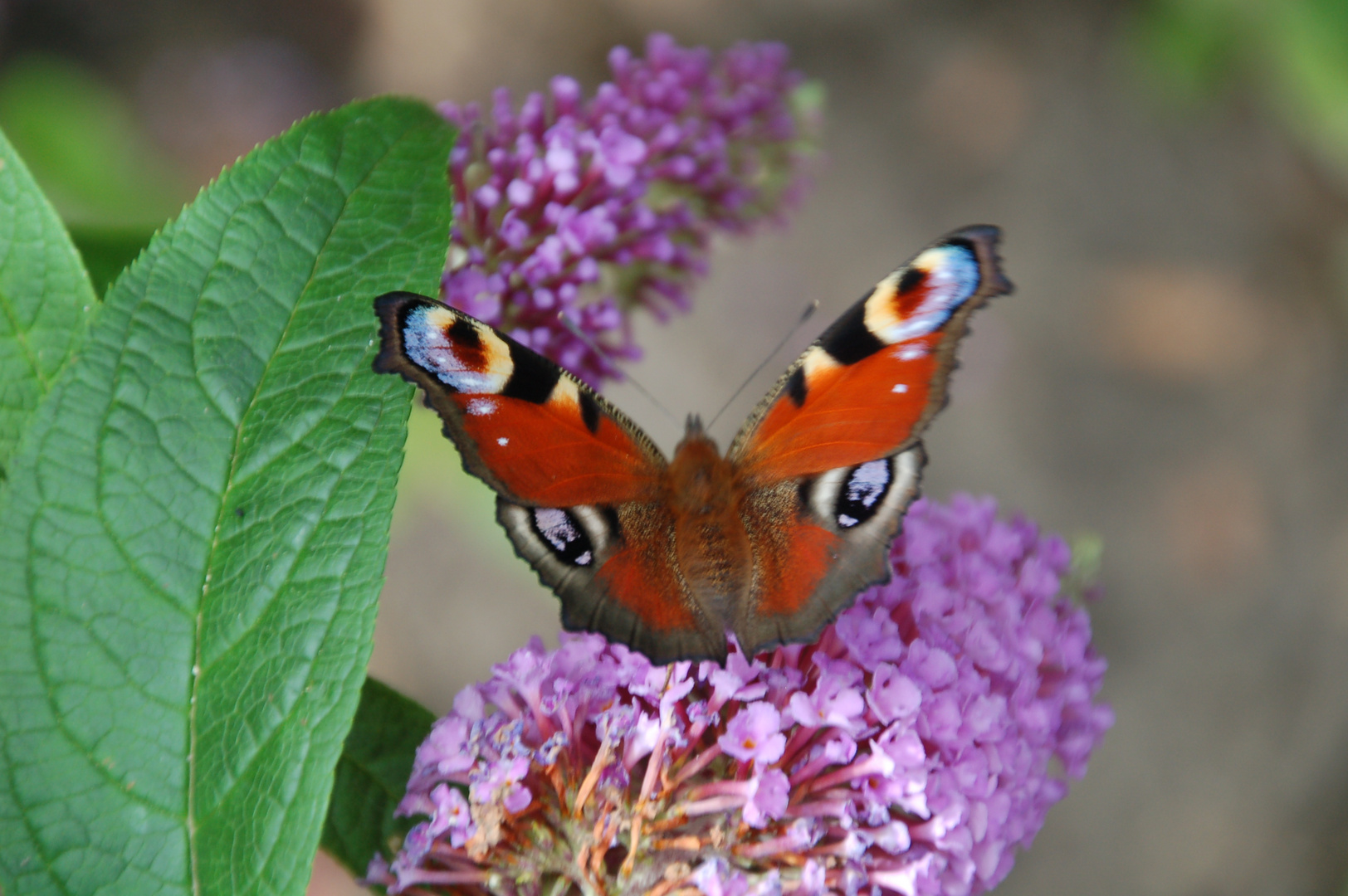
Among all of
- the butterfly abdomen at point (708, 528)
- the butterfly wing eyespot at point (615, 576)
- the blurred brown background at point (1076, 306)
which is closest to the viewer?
the butterfly wing eyespot at point (615, 576)

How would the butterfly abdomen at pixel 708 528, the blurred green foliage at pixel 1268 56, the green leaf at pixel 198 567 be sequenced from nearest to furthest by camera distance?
the green leaf at pixel 198 567 < the butterfly abdomen at pixel 708 528 < the blurred green foliage at pixel 1268 56

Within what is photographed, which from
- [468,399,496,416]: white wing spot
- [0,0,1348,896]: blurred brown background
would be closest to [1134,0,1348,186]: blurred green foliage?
[0,0,1348,896]: blurred brown background

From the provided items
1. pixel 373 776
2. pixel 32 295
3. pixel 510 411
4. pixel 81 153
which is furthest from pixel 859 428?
pixel 81 153

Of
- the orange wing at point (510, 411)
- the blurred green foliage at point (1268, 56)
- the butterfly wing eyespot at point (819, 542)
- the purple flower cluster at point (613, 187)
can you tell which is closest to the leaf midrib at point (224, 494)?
the orange wing at point (510, 411)

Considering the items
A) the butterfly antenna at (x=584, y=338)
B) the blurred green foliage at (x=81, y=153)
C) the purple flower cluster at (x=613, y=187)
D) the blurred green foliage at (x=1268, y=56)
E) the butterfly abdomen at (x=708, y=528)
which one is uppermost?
the blurred green foliage at (x=1268, y=56)

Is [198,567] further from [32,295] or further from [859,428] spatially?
[859,428]

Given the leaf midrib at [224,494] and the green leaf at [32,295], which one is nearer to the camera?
the leaf midrib at [224,494]

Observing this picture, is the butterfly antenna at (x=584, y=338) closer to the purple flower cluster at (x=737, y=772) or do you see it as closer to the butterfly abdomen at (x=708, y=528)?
the butterfly abdomen at (x=708, y=528)

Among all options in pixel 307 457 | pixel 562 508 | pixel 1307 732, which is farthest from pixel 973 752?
pixel 1307 732
